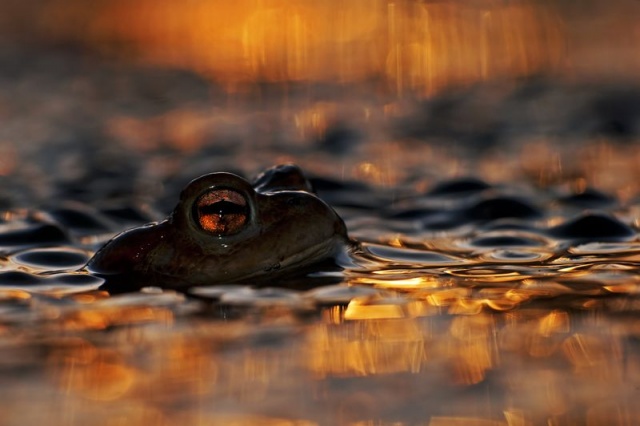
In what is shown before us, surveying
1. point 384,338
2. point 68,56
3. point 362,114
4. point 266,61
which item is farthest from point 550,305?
point 68,56

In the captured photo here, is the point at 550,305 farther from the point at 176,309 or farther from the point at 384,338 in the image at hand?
the point at 176,309

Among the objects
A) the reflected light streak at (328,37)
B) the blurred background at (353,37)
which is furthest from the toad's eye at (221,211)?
the reflected light streak at (328,37)

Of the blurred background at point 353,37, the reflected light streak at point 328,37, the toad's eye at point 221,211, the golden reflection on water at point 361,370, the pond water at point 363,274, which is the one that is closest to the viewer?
the golden reflection on water at point 361,370

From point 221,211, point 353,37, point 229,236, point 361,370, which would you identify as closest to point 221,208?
point 221,211

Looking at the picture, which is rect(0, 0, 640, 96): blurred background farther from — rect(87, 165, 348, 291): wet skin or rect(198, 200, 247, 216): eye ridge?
rect(198, 200, 247, 216): eye ridge

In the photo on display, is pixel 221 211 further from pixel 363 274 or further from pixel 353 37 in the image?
pixel 353 37

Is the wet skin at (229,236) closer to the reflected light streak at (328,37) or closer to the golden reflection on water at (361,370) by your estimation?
the golden reflection on water at (361,370)

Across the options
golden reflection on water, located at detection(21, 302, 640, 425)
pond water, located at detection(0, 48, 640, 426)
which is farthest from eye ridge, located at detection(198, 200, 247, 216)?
golden reflection on water, located at detection(21, 302, 640, 425)
